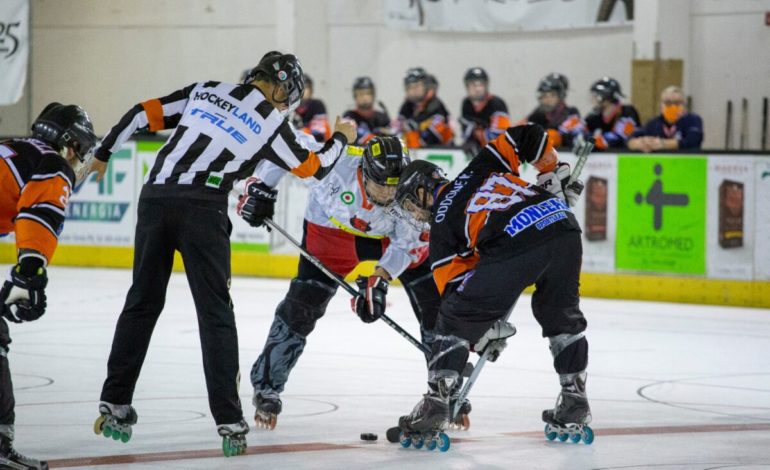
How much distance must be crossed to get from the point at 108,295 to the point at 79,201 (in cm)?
277

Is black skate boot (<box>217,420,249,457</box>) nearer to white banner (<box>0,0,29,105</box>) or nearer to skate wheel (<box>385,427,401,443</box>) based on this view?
skate wheel (<box>385,427,401,443</box>)

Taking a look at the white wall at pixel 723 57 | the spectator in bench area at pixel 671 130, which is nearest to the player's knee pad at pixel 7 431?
the spectator in bench area at pixel 671 130

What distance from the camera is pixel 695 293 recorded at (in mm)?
13500

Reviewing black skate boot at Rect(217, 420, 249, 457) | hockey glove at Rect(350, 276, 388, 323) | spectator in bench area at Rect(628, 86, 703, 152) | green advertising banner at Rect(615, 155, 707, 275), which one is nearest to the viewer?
black skate boot at Rect(217, 420, 249, 457)

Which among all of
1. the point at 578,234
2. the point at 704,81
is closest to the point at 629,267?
the point at 704,81

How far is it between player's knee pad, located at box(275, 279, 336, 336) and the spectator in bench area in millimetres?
7007

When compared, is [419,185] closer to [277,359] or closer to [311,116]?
[277,359]

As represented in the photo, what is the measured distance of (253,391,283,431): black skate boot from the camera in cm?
695

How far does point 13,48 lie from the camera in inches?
646

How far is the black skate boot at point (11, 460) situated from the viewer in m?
5.41

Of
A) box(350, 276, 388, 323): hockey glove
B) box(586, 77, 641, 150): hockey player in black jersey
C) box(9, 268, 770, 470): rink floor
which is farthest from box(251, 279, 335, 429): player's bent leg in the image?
box(586, 77, 641, 150): hockey player in black jersey

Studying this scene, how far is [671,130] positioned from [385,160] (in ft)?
25.7

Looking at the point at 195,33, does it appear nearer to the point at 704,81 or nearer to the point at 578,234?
the point at 704,81

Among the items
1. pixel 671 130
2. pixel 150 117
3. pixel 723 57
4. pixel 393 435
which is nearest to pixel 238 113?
pixel 150 117
